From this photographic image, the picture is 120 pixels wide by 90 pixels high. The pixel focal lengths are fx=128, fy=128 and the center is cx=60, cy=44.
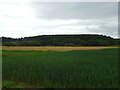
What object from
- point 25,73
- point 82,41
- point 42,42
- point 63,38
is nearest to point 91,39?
point 82,41

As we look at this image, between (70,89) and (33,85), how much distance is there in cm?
165

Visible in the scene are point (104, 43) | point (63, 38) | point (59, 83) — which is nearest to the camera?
point (59, 83)

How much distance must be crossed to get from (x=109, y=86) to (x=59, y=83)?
1.95 m

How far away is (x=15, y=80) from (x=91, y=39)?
6681cm

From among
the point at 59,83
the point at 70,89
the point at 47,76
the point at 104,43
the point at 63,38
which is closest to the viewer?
the point at 70,89

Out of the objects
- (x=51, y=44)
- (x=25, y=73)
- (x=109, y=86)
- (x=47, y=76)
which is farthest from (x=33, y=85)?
(x=51, y=44)

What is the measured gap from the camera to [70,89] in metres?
4.87

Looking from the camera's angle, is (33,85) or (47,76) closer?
(33,85)

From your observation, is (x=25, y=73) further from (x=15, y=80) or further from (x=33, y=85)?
(x=33, y=85)

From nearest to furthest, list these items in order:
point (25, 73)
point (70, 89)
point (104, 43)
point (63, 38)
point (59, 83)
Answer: point (70, 89) → point (59, 83) → point (25, 73) → point (104, 43) → point (63, 38)

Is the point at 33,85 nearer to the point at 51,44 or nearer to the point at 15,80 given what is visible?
the point at 15,80

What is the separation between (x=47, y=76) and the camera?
6.09 m

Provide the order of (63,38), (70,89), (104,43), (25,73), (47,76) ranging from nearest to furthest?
(70,89) → (47,76) → (25,73) → (104,43) → (63,38)

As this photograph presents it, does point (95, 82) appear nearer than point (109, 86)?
No
